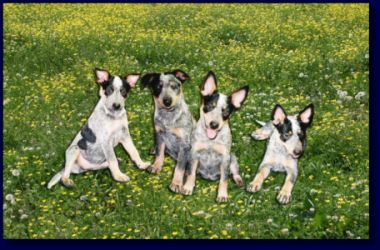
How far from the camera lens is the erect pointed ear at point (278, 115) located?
8.57 metres

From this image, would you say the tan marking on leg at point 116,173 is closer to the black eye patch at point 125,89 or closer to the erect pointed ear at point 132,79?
the black eye patch at point 125,89

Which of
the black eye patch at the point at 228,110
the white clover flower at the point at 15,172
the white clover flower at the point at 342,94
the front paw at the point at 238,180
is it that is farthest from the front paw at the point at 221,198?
the white clover flower at the point at 15,172

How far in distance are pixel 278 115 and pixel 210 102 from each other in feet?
2.63

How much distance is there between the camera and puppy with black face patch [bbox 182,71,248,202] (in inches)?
332

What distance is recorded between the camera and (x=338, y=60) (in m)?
9.71

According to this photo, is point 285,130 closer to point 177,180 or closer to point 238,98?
point 238,98

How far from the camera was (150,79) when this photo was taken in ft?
28.5

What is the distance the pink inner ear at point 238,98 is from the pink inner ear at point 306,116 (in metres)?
0.71

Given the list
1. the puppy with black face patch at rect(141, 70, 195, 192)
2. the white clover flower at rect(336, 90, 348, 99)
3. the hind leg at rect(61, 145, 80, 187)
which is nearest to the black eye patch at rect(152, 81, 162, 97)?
the puppy with black face patch at rect(141, 70, 195, 192)

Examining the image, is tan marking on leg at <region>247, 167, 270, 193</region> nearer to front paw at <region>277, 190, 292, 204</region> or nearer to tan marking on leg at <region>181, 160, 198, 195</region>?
front paw at <region>277, 190, 292, 204</region>

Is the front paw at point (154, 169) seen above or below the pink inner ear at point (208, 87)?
below

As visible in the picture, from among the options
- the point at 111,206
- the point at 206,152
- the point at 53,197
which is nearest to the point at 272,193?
the point at 206,152

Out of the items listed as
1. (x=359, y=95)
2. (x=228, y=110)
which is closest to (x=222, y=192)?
(x=228, y=110)

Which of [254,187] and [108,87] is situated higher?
[108,87]
